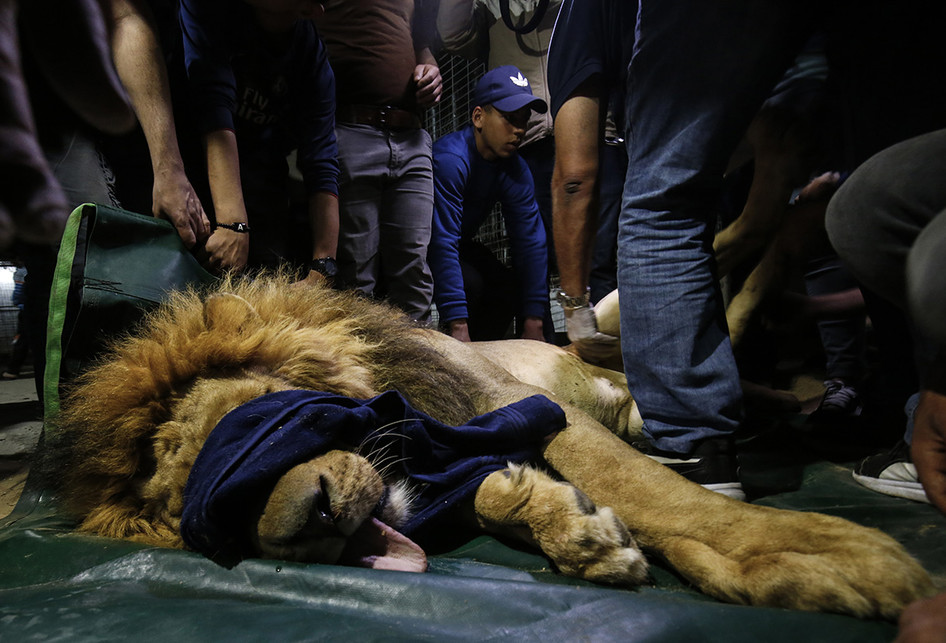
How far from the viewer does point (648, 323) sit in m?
1.45

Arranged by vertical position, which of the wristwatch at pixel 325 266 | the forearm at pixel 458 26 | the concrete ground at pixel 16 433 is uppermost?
the forearm at pixel 458 26

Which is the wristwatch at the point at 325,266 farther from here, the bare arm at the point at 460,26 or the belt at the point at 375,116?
the bare arm at the point at 460,26

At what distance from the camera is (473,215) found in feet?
12.0

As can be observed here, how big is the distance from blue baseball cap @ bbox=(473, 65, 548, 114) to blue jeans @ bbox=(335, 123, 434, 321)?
70cm

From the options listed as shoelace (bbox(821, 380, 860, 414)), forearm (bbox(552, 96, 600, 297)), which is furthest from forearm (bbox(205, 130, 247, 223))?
shoelace (bbox(821, 380, 860, 414))

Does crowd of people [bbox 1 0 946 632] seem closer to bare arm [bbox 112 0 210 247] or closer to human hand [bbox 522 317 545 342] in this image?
bare arm [bbox 112 0 210 247]

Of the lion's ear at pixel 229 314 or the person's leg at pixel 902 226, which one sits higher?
the person's leg at pixel 902 226

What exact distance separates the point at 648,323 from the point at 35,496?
181 cm

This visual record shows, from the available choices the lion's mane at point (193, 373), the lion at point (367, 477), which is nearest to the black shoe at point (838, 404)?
the lion at point (367, 477)

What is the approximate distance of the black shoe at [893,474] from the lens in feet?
4.40

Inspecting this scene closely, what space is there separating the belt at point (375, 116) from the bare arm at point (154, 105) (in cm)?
90

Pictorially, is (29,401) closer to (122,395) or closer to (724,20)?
(122,395)

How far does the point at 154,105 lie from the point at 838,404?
9.92 feet

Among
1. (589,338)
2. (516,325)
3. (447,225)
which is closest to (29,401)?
(447,225)
